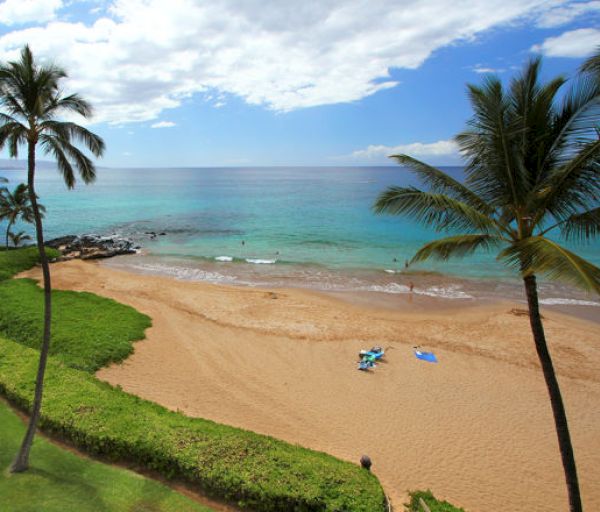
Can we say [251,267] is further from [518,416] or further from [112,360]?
[518,416]

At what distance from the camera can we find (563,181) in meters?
6.37

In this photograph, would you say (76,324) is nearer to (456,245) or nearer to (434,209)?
(434,209)

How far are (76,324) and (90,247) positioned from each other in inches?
1092

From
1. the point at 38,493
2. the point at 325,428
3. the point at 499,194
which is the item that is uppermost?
the point at 499,194

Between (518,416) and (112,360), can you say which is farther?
(112,360)

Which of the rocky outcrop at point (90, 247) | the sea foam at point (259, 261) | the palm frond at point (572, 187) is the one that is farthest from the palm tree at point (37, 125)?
the rocky outcrop at point (90, 247)

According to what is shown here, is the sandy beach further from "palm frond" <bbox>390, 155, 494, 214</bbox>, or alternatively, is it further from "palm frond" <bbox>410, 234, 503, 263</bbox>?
"palm frond" <bbox>390, 155, 494, 214</bbox>

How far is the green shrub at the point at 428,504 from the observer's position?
8336 millimetres

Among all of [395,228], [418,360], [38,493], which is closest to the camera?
[38,493]

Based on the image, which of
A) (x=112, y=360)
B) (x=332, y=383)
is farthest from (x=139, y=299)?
(x=332, y=383)

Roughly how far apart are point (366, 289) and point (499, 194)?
22.7 meters

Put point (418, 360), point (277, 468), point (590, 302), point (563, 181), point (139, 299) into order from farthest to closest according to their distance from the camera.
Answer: point (590, 302) → point (139, 299) → point (418, 360) → point (277, 468) → point (563, 181)

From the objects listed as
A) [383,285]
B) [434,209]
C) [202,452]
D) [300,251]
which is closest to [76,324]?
[202,452]

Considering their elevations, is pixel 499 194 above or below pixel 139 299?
above
